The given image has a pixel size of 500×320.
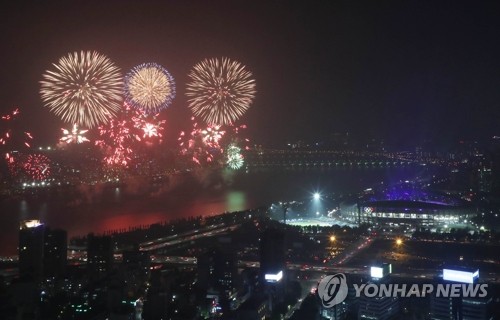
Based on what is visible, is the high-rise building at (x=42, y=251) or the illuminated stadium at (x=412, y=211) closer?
the high-rise building at (x=42, y=251)

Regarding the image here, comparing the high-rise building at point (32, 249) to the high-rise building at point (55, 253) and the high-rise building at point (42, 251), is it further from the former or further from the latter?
the high-rise building at point (55, 253)

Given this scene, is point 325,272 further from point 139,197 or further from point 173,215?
point 139,197

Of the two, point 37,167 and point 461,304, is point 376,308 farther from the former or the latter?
point 37,167

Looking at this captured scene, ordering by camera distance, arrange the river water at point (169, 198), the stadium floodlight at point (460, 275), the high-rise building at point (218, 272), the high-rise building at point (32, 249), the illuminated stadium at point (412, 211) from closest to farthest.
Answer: the stadium floodlight at point (460, 275), the high-rise building at point (218, 272), the high-rise building at point (32, 249), the illuminated stadium at point (412, 211), the river water at point (169, 198)

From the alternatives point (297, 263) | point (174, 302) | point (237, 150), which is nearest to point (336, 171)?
point (237, 150)

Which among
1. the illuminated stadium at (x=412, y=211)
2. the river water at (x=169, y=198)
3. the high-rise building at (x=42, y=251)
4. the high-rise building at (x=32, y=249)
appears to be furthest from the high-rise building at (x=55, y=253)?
the illuminated stadium at (x=412, y=211)

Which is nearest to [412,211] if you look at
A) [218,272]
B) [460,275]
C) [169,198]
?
[218,272]

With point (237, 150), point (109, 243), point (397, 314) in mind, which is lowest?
point (397, 314)

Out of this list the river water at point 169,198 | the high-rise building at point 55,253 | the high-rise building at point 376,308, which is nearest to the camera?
the high-rise building at point 376,308
